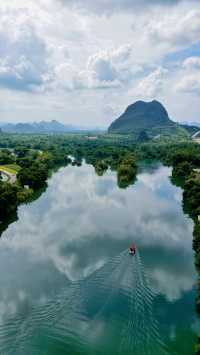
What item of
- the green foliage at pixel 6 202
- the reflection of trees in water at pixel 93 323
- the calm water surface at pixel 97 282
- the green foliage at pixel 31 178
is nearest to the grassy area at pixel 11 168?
the green foliage at pixel 31 178

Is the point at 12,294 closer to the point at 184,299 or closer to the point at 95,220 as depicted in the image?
the point at 184,299

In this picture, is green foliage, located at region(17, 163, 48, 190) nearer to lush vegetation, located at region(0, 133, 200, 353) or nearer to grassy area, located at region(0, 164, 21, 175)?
lush vegetation, located at region(0, 133, 200, 353)

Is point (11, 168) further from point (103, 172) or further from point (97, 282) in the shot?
point (97, 282)

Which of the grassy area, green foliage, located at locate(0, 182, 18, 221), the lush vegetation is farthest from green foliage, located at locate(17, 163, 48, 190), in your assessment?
green foliage, located at locate(0, 182, 18, 221)

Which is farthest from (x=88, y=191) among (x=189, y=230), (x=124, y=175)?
(x=189, y=230)

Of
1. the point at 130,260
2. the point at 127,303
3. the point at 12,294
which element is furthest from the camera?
the point at 130,260

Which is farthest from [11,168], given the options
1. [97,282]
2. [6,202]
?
[97,282]
